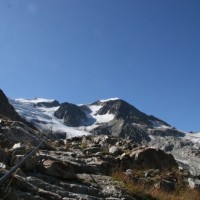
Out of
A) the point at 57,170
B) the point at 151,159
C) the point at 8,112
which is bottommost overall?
the point at 57,170

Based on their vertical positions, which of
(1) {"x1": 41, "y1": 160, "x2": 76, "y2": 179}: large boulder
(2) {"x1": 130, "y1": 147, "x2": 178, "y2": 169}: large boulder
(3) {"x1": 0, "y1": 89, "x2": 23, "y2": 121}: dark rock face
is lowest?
(1) {"x1": 41, "y1": 160, "x2": 76, "y2": 179}: large boulder

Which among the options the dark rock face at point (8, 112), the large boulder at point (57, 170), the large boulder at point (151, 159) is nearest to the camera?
the large boulder at point (57, 170)

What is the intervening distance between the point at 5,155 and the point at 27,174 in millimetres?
894

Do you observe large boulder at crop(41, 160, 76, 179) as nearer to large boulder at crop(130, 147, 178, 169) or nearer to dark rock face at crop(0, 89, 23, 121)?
large boulder at crop(130, 147, 178, 169)

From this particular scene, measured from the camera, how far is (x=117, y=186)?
491 inches

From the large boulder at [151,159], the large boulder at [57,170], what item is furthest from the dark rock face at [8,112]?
the large boulder at [57,170]

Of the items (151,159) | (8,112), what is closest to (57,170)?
(151,159)

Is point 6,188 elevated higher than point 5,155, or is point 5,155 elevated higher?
point 5,155

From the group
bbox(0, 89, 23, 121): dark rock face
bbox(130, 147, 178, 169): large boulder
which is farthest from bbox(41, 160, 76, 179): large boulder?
bbox(0, 89, 23, 121): dark rock face

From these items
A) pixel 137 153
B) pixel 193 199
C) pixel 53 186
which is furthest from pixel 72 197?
pixel 137 153

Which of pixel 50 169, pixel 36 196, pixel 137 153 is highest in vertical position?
pixel 137 153

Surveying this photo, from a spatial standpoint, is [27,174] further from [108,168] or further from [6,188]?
[108,168]

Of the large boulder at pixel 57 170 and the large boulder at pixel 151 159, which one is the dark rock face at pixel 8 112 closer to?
the large boulder at pixel 151 159

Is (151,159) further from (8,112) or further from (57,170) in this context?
(8,112)
